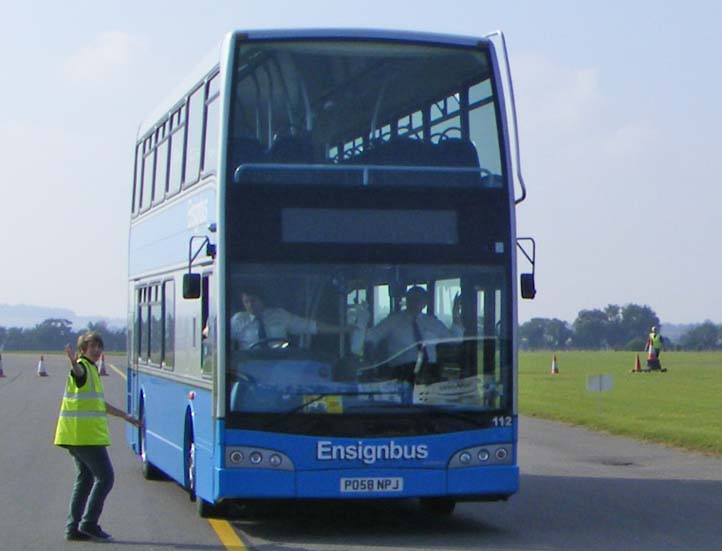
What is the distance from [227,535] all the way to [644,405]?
65.1 feet

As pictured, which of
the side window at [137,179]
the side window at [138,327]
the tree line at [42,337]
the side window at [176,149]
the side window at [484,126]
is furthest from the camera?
the tree line at [42,337]

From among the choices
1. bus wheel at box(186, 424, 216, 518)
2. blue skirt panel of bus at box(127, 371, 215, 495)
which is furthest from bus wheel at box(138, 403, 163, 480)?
bus wheel at box(186, 424, 216, 518)

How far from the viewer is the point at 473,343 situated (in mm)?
12375

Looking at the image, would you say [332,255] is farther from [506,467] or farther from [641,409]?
[641,409]

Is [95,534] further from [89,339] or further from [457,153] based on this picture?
[457,153]

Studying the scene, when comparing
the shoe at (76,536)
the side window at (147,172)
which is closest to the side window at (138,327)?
the side window at (147,172)

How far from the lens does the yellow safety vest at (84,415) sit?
12.4m

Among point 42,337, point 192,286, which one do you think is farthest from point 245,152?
point 42,337

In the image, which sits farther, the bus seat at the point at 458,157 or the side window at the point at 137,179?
the side window at the point at 137,179

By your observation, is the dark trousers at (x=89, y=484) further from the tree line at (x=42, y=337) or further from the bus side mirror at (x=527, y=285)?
the tree line at (x=42, y=337)

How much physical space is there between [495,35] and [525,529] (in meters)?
4.09

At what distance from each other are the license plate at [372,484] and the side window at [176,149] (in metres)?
4.21

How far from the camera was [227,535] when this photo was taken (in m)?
12.6

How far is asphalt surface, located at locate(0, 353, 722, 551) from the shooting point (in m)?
12.1
